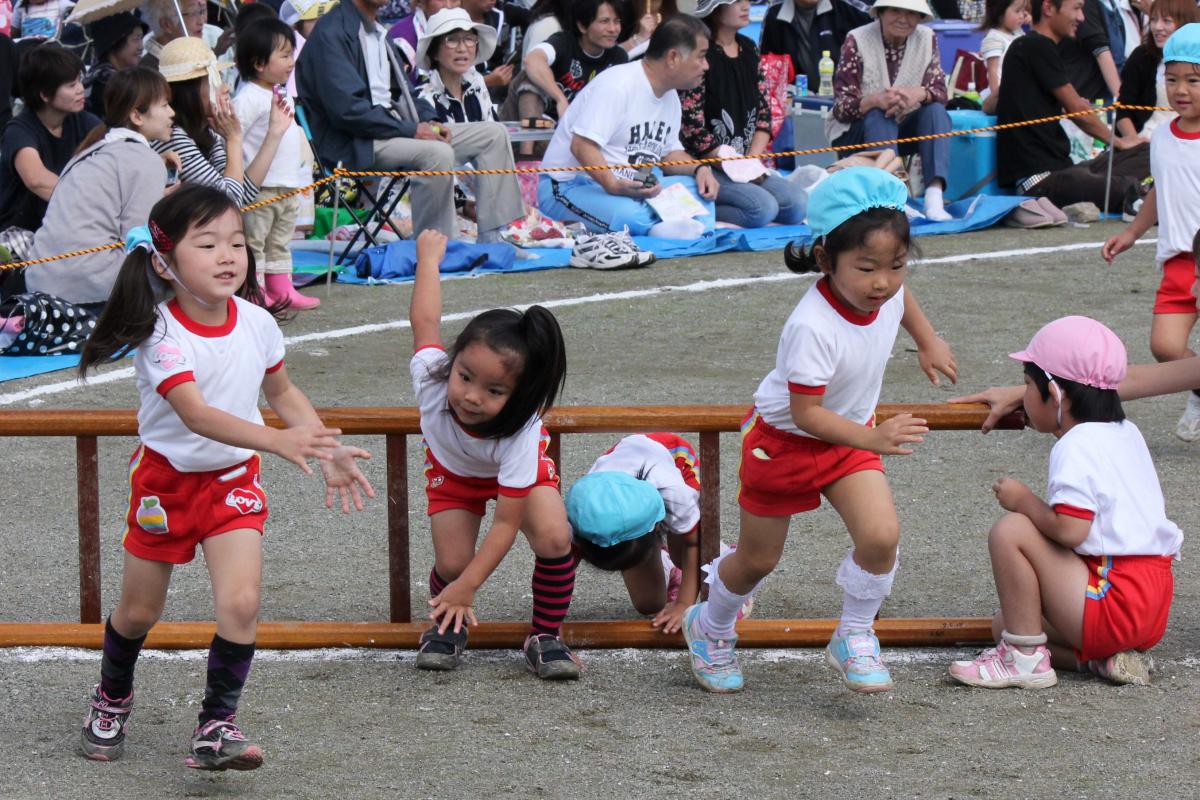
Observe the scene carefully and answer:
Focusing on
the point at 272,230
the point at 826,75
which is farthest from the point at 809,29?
the point at 272,230

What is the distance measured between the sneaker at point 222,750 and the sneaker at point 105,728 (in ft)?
0.88

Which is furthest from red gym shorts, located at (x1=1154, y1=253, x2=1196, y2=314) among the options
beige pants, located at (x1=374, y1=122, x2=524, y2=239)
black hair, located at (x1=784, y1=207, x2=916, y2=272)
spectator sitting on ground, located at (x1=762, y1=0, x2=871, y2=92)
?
spectator sitting on ground, located at (x1=762, y1=0, x2=871, y2=92)

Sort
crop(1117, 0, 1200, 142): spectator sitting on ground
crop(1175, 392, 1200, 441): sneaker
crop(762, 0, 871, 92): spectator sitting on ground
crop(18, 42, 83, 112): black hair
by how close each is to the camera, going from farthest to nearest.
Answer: crop(762, 0, 871, 92): spectator sitting on ground < crop(1117, 0, 1200, 142): spectator sitting on ground < crop(18, 42, 83, 112): black hair < crop(1175, 392, 1200, 441): sneaker

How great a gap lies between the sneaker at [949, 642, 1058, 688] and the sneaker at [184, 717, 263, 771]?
1.71m

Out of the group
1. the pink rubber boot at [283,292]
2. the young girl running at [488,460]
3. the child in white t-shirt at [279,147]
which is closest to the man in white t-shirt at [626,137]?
the child in white t-shirt at [279,147]

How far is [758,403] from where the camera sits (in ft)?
13.0

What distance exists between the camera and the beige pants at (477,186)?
33.0ft

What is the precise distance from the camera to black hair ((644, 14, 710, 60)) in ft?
33.9

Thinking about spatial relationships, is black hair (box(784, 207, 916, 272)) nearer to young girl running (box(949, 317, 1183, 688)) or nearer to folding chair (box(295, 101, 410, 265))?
young girl running (box(949, 317, 1183, 688))

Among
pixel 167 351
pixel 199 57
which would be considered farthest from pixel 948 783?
pixel 199 57

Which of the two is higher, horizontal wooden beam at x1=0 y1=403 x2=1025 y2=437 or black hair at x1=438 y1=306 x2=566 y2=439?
black hair at x1=438 y1=306 x2=566 y2=439

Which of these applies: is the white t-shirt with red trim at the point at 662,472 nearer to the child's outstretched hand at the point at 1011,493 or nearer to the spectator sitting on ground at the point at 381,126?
the child's outstretched hand at the point at 1011,493

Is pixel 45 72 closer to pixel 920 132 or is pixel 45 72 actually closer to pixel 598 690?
pixel 598 690

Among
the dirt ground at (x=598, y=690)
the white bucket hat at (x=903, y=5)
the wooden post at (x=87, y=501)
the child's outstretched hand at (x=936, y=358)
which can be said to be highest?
the white bucket hat at (x=903, y=5)
